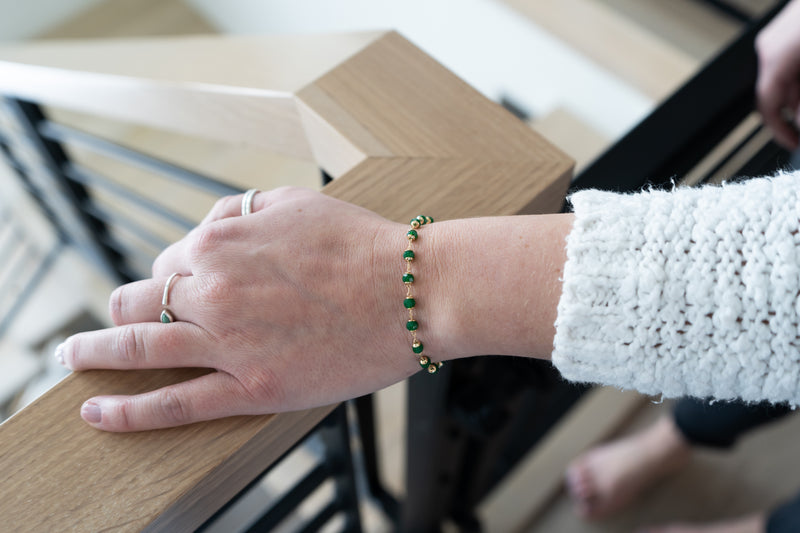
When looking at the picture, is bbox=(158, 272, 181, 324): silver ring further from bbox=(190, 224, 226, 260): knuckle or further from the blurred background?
the blurred background

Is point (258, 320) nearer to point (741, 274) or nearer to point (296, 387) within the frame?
point (296, 387)

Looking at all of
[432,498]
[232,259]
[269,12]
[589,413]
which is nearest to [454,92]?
[232,259]

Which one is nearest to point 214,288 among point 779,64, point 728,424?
point 779,64

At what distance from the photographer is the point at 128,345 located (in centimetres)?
44

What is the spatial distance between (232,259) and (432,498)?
2.57ft

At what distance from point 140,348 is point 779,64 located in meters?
0.72

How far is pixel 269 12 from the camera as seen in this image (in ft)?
9.50

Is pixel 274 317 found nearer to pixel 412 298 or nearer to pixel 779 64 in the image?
pixel 412 298

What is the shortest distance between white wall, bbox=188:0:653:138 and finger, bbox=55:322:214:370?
1.28 meters

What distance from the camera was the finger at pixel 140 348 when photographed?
0.44 m

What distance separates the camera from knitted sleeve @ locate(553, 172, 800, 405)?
0.38 m

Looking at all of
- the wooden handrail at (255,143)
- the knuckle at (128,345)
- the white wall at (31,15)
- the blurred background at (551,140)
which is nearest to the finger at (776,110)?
the wooden handrail at (255,143)

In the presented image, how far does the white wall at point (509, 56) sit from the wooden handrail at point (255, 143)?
1001 millimetres

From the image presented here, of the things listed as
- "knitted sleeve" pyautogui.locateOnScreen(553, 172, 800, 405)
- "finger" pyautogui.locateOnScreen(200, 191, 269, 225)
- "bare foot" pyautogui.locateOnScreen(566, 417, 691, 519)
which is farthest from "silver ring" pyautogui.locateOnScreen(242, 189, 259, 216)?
"bare foot" pyautogui.locateOnScreen(566, 417, 691, 519)
